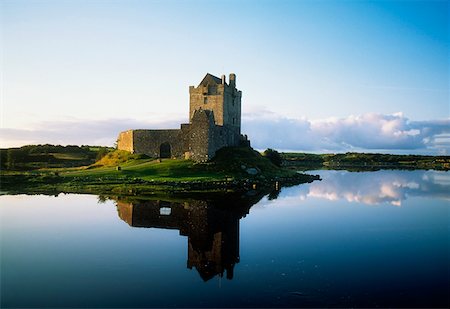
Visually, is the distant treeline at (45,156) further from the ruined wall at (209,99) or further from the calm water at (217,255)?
the calm water at (217,255)

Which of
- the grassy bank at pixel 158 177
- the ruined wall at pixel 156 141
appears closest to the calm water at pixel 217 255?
the grassy bank at pixel 158 177

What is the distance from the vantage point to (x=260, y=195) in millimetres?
41375

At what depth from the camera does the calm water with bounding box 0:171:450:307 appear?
1405cm

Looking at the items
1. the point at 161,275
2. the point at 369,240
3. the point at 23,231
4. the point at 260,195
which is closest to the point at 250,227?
the point at 369,240

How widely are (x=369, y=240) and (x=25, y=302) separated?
55.7 feet

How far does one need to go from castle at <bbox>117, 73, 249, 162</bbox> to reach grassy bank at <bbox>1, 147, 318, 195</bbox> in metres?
1.61

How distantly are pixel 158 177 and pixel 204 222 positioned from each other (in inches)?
826

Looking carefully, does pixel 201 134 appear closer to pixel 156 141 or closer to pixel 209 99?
pixel 156 141

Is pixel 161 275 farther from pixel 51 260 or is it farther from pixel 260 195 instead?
pixel 260 195

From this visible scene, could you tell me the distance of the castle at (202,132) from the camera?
172 feet

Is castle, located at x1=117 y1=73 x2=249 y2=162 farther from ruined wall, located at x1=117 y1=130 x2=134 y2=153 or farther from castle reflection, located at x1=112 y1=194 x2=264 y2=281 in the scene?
castle reflection, located at x1=112 y1=194 x2=264 y2=281

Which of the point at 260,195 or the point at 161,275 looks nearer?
the point at 161,275

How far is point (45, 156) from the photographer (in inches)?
3295

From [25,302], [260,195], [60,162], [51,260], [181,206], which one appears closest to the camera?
[25,302]
